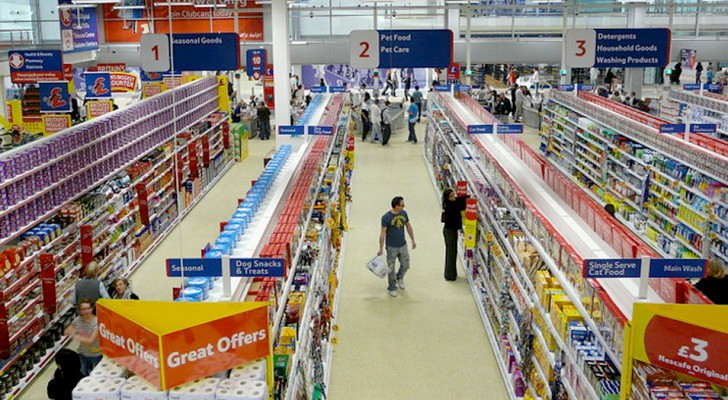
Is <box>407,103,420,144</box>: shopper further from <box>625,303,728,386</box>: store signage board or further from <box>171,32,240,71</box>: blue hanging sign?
<box>625,303,728,386</box>: store signage board

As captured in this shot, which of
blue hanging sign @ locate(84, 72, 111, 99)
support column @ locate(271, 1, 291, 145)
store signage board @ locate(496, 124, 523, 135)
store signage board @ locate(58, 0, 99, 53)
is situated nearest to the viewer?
store signage board @ locate(496, 124, 523, 135)

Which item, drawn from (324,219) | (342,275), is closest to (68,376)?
(324,219)

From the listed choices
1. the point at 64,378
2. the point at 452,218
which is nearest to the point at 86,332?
the point at 64,378

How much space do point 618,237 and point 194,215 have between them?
404 inches

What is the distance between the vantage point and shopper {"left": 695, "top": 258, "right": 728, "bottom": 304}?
717cm

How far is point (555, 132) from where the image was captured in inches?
755

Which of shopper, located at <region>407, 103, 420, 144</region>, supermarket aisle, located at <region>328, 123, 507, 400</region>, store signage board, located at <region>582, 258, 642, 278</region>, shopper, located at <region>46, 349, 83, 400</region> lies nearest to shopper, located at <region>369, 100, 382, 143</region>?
shopper, located at <region>407, 103, 420, 144</region>

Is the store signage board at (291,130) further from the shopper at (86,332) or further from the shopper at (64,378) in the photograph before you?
the shopper at (64,378)

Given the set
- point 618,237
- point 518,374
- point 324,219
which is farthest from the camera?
point 324,219

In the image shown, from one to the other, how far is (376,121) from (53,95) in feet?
33.7

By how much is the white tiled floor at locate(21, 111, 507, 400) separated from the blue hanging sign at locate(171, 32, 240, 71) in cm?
284

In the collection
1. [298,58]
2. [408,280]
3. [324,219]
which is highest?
[298,58]

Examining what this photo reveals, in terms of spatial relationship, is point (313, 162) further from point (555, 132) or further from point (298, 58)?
point (298, 58)

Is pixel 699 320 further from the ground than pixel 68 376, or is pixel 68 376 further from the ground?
pixel 699 320
